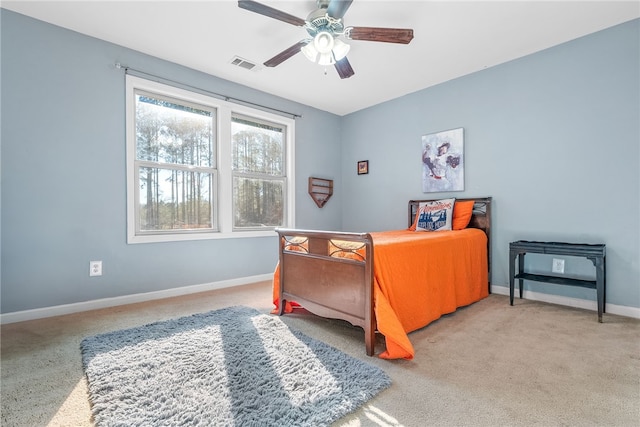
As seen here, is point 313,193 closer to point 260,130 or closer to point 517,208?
point 260,130

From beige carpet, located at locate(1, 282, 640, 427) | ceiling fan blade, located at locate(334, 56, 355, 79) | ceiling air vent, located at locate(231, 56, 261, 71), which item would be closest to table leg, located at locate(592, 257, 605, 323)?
beige carpet, located at locate(1, 282, 640, 427)

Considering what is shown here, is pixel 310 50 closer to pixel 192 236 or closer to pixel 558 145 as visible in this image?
pixel 192 236

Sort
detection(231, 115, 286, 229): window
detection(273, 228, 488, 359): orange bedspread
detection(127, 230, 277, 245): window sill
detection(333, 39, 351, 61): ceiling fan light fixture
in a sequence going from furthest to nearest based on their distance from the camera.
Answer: detection(231, 115, 286, 229): window
detection(127, 230, 277, 245): window sill
detection(333, 39, 351, 61): ceiling fan light fixture
detection(273, 228, 488, 359): orange bedspread

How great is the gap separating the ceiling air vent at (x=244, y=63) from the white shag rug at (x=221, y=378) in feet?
8.30

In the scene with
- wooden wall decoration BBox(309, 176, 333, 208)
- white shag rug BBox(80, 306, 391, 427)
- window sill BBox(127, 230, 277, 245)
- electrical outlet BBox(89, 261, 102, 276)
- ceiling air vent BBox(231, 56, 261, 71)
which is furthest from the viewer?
wooden wall decoration BBox(309, 176, 333, 208)

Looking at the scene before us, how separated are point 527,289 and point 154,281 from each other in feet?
12.2

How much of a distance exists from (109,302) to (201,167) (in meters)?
1.57

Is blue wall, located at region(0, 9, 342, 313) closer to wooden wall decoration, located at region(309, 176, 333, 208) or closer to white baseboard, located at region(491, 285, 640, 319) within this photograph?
wooden wall decoration, located at region(309, 176, 333, 208)

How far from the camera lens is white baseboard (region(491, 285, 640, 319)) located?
2.41m

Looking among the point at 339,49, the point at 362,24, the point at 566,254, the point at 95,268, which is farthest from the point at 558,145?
the point at 95,268

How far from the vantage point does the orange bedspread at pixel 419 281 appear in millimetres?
1731

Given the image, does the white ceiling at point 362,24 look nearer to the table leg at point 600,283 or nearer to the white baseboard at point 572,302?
the table leg at point 600,283

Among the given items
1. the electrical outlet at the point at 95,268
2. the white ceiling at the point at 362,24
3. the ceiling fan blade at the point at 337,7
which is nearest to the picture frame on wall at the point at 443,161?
the white ceiling at the point at 362,24

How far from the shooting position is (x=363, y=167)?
4430mm
